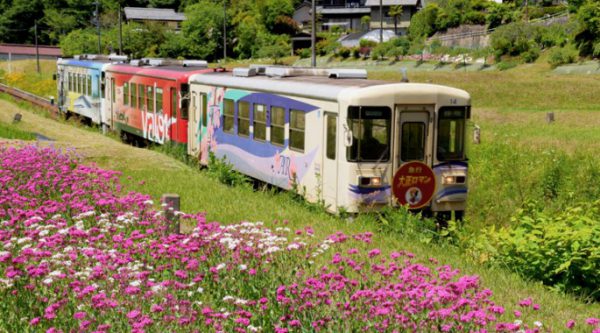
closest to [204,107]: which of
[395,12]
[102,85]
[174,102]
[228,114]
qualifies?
[228,114]

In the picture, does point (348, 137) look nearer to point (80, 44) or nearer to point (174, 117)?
point (174, 117)

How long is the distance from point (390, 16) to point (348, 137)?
86.7 meters

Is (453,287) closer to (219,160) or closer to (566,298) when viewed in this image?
(566,298)

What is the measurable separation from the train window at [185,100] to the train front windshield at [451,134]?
9749mm

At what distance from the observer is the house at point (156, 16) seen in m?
106

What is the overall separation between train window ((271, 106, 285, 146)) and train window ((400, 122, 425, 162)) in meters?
3.12

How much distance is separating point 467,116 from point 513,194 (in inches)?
166

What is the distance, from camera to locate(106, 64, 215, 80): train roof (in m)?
22.1

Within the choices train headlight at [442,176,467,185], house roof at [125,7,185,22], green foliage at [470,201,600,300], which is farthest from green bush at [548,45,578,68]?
house roof at [125,7,185,22]

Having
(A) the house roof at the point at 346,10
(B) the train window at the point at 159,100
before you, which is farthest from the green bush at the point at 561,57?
(A) the house roof at the point at 346,10

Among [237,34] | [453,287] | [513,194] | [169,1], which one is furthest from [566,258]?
[169,1]

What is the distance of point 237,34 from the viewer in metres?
86.9

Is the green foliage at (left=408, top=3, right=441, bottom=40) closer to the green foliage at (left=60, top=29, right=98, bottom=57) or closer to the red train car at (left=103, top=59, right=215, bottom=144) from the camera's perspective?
the green foliage at (left=60, top=29, right=98, bottom=57)

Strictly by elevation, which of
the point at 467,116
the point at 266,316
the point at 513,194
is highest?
the point at 467,116
